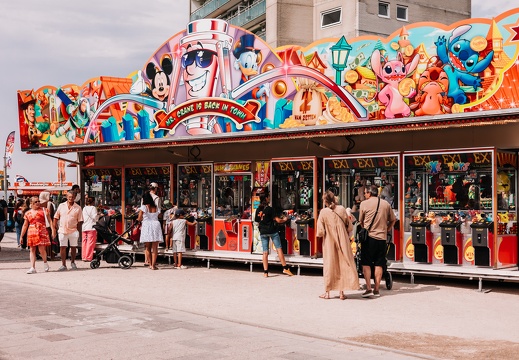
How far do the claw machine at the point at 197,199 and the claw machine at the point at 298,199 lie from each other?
7.05ft

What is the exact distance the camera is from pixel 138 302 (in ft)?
36.2

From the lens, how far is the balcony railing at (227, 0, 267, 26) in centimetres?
4756

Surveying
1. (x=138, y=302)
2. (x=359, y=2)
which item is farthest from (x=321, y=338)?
(x=359, y=2)

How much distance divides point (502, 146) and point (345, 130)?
2.87m

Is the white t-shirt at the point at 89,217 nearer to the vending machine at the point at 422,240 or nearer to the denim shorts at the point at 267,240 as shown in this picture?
the denim shorts at the point at 267,240

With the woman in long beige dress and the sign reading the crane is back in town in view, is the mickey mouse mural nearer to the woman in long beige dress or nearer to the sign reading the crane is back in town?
the sign reading the crane is back in town

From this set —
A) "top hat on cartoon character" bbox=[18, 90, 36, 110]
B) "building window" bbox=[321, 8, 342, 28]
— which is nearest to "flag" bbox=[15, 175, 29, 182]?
"building window" bbox=[321, 8, 342, 28]

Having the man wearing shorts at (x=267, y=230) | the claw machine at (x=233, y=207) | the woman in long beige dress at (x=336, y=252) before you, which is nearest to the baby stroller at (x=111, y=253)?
the claw machine at (x=233, y=207)

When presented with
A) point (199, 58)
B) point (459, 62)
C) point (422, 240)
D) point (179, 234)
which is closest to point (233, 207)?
point (179, 234)

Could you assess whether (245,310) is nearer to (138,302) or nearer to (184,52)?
(138,302)

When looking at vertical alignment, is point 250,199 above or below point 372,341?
above

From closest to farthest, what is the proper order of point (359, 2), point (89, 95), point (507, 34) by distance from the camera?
point (507, 34) < point (89, 95) < point (359, 2)

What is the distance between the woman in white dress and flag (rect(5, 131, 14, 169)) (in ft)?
72.7

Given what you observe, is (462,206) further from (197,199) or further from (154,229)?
(197,199)
